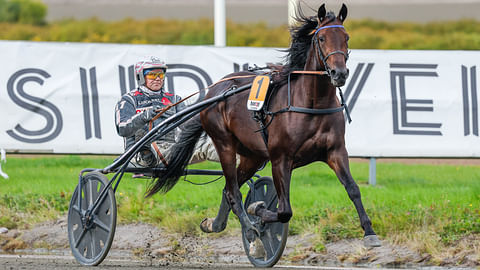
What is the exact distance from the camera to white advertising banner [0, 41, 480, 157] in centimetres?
947

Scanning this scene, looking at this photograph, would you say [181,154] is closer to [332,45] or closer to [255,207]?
[255,207]

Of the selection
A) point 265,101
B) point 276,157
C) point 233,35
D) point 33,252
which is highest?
point 233,35

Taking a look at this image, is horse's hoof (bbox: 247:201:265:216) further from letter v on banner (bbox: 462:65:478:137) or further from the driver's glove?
letter v on banner (bbox: 462:65:478:137)

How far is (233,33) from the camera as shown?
23.0m

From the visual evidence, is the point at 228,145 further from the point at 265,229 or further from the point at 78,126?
the point at 78,126

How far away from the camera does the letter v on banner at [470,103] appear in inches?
371

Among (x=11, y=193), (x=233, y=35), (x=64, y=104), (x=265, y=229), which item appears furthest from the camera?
(x=233, y=35)

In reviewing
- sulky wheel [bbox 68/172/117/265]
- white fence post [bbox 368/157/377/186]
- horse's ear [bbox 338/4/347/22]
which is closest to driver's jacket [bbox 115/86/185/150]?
sulky wheel [bbox 68/172/117/265]

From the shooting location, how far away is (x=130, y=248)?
810 centimetres

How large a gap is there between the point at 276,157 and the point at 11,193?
13.7 feet

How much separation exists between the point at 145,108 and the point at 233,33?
16133mm

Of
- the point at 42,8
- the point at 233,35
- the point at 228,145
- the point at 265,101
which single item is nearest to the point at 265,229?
the point at 228,145

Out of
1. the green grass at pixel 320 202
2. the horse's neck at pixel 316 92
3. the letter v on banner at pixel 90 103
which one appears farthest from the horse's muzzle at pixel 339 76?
the letter v on banner at pixel 90 103

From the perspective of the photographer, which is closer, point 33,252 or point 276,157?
point 276,157
